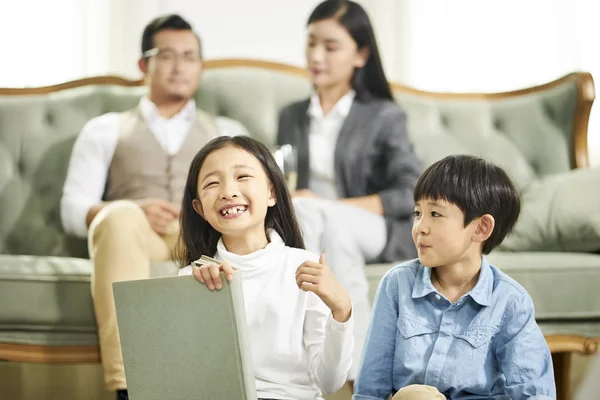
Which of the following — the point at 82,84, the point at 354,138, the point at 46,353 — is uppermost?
the point at 82,84

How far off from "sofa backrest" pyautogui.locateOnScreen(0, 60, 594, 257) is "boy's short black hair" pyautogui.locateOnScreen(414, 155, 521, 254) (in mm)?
1164

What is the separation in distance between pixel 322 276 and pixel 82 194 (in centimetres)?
115

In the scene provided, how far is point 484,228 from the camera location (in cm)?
117

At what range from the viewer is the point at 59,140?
2.32 metres

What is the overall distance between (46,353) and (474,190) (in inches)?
44.0

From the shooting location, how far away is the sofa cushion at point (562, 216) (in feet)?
6.50

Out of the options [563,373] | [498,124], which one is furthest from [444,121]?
[563,373]

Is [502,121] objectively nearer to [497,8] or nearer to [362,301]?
[497,8]

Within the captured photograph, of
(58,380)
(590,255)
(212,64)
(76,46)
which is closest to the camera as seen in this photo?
(590,255)

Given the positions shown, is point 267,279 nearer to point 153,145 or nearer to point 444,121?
point 153,145

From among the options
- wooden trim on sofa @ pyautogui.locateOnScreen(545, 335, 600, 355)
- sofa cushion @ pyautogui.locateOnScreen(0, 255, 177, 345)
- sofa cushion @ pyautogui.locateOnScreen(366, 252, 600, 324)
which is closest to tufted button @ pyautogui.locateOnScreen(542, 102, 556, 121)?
sofa cushion @ pyautogui.locateOnScreen(366, 252, 600, 324)

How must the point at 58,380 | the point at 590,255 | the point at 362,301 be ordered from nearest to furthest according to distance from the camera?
the point at 362,301
the point at 590,255
the point at 58,380

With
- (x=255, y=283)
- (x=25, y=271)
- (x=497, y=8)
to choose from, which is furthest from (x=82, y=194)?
(x=497, y=8)

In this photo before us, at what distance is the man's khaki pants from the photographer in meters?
1.66
